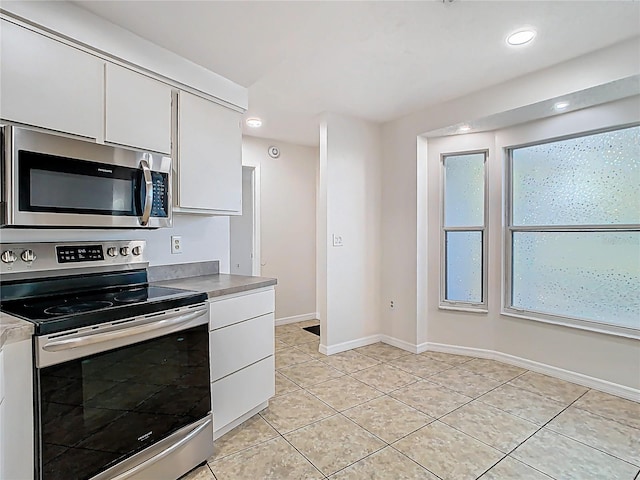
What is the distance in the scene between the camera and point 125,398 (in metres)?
1.56

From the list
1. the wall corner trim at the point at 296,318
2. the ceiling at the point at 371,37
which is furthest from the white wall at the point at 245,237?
the ceiling at the point at 371,37

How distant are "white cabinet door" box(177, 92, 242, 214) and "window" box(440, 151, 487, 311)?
91.4 inches

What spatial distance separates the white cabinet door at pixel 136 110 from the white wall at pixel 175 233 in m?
0.56

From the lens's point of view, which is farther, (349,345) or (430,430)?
(349,345)

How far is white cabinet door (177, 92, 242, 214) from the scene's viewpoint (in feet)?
7.55

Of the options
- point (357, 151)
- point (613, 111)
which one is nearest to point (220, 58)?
point (357, 151)

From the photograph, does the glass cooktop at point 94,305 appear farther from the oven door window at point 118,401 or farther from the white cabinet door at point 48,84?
the white cabinet door at point 48,84

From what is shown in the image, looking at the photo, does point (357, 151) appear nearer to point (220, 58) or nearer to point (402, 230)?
point (402, 230)

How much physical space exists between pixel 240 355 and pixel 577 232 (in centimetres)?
296

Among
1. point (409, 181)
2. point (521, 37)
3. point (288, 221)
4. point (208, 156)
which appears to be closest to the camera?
point (521, 37)

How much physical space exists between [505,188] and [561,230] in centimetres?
64

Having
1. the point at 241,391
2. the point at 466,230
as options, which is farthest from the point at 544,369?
the point at 241,391

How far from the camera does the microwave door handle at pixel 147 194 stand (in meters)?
1.98

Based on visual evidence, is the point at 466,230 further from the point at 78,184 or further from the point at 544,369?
the point at 78,184
